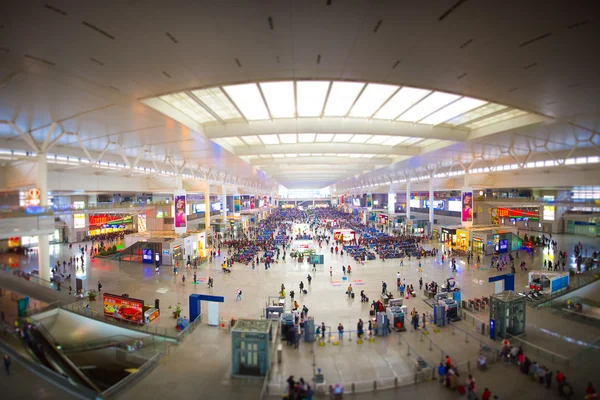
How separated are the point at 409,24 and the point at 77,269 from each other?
2645 centimetres

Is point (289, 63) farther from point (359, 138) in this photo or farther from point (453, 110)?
point (359, 138)

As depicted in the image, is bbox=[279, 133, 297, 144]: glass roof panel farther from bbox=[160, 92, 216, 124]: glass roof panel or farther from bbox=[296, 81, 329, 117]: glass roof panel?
bbox=[160, 92, 216, 124]: glass roof panel

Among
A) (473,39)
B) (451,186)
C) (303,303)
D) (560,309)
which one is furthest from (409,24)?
(451,186)

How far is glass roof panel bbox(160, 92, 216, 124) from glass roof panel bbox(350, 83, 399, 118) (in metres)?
6.38

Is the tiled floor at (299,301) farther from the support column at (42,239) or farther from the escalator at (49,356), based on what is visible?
the escalator at (49,356)

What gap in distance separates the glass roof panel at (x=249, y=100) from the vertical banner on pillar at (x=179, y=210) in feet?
42.9

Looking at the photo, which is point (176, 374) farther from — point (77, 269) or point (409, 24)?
point (77, 269)

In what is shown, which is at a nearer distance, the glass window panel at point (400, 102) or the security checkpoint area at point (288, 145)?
the security checkpoint area at point (288, 145)

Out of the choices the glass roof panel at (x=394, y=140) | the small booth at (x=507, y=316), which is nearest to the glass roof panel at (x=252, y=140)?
the glass roof panel at (x=394, y=140)

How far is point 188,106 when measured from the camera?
1104 centimetres

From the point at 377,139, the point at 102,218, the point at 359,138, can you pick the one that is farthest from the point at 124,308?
the point at 102,218

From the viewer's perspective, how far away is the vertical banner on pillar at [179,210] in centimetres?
2330

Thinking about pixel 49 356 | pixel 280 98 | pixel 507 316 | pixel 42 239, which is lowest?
pixel 49 356

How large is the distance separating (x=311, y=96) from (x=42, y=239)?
11.7m
